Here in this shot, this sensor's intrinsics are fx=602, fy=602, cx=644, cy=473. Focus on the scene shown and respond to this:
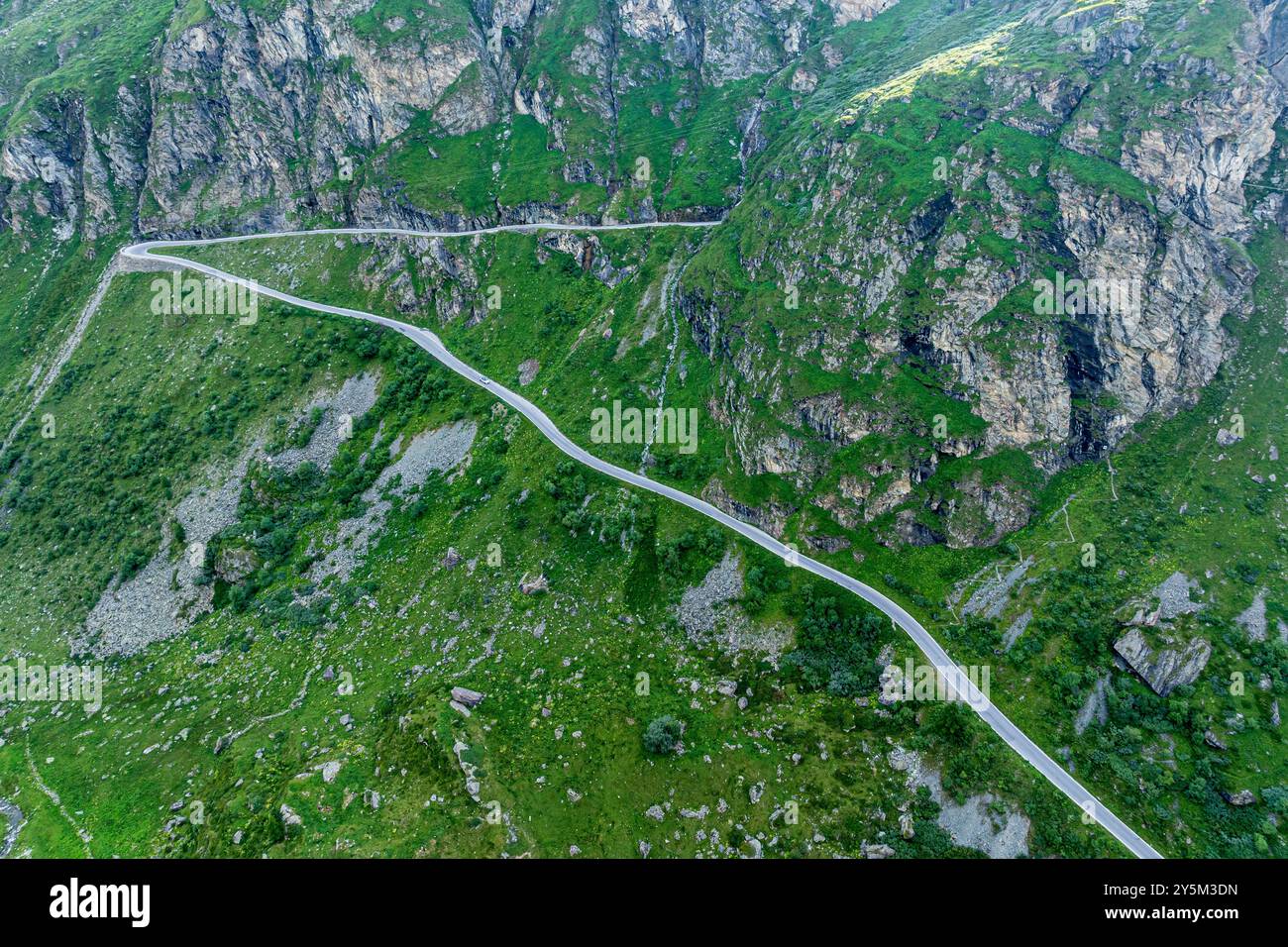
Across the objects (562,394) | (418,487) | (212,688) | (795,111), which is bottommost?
(212,688)

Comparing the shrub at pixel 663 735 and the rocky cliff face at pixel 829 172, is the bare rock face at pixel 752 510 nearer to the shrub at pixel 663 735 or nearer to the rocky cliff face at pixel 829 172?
the rocky cliff face at pixel 829 172

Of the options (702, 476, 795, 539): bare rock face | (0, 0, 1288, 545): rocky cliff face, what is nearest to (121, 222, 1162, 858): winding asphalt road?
(702, 476, 795, 539): bare rock face

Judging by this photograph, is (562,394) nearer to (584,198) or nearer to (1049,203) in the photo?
(584,198)

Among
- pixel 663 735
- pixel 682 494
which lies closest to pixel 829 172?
pixel 682 494

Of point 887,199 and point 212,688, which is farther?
point 887,199

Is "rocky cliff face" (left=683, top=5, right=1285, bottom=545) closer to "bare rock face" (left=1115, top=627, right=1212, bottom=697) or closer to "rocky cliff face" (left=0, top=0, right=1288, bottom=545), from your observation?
"rocky cliff face" (left=0, top=0, right=1288, bottom=545)

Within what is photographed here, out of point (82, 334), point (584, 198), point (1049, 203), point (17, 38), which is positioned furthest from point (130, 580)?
point (17, 38)

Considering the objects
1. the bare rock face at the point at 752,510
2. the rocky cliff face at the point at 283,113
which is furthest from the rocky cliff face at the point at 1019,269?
the rocky cliff face at the point at 283,113
